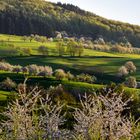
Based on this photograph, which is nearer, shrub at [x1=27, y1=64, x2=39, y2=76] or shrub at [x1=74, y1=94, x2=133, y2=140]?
shrub at [x1=74, y1=94, x2=133, y2=140]

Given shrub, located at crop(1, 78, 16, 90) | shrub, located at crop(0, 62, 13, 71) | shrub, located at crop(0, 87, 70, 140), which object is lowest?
shrub, located at crop(0, 62, 13, 71)

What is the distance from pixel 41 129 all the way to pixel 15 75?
136 metres

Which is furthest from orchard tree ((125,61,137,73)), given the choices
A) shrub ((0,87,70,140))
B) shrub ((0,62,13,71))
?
shrub ((0,87,70,140))

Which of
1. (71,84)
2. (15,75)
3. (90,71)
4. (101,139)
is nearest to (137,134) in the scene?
(101,139)

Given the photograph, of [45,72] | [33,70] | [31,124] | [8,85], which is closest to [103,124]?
[31,124]

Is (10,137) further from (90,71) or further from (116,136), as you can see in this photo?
(90,71)

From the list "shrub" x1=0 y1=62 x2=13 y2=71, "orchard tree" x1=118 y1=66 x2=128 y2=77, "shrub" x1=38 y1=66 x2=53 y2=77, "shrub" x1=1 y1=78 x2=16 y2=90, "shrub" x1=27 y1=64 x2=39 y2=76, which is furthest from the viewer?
"orchard tree" x1=118 y1=66 x2=128 y2=77

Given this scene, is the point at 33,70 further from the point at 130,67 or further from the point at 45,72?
the point at 130,67

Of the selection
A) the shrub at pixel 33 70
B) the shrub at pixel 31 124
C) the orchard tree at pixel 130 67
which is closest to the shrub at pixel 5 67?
the shrub at pixel 33 70

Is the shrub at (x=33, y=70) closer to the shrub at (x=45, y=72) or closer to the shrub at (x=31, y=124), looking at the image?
the shrub at (x=45, y=72)

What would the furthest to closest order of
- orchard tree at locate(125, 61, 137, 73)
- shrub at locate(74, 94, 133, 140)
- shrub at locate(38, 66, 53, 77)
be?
1. orchard tree at locate(125, 61, 137, 73)
2. shrub at locate(38, 66, 53, 77)
3. shrub at locate(74, 94, 133, 140)

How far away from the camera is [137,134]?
12180mm

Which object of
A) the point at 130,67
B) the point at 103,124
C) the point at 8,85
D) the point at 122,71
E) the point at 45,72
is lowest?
the point at 45,72

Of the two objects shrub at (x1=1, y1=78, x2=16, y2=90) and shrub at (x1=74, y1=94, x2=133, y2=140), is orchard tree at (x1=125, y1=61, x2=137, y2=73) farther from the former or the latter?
shrub at (x1=74, y1=94, x2=133, y2=140)
